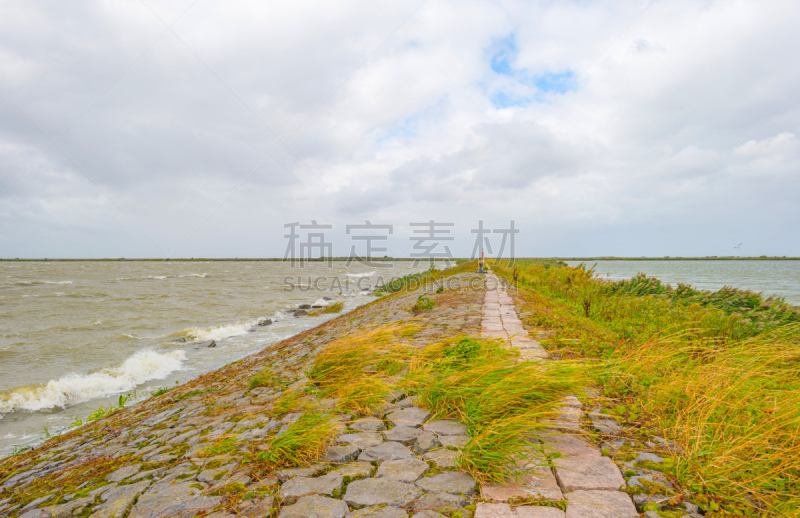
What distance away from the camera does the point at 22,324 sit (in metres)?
14.6

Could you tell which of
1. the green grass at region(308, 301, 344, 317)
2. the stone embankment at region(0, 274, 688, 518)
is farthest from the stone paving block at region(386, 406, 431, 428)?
the green grass at region(308, 301, 344, 317)

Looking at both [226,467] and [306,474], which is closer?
[306,474]

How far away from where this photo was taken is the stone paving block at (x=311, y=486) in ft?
7.48

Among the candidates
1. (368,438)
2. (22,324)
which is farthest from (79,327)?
(368,438)

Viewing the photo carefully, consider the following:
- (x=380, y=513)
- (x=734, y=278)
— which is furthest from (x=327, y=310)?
(x=734, y=278)

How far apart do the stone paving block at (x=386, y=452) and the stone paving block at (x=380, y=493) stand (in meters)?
0.25

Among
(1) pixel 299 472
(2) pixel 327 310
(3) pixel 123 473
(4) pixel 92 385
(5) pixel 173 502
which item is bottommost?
(4) pixel 92 385

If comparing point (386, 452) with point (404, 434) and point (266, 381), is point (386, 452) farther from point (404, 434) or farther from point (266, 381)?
point (266, 381)

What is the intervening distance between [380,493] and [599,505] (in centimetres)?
123

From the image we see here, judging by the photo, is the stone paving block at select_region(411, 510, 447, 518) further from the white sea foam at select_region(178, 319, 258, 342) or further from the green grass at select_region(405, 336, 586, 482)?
the white sea foam at select_region(178, 319, 258, 342)

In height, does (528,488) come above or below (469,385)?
below

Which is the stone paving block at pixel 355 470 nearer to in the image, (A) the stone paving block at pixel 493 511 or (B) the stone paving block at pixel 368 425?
(B) the stone paving block at pixel 368 425

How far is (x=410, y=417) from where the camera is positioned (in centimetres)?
325

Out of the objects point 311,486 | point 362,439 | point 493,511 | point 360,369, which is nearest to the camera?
point 493,511
